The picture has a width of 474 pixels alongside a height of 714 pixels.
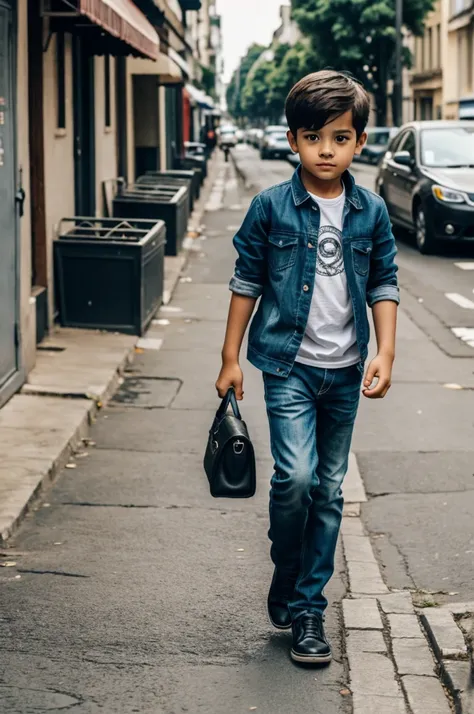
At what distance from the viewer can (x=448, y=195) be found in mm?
16672

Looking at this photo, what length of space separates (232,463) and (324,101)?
1139mm

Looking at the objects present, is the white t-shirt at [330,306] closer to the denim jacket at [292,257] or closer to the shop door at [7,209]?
the denim jacket at [292,257]

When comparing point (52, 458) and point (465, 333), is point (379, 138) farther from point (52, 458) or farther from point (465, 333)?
point (52, 458)

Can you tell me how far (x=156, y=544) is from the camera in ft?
18.5

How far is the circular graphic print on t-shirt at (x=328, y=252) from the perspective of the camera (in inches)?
161

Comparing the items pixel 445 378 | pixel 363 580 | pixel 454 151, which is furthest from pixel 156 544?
pixel 454 151

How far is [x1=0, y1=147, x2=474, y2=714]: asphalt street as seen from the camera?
4.06m

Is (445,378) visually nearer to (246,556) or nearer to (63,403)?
(63,403)

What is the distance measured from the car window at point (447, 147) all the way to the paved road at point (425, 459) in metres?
5.04

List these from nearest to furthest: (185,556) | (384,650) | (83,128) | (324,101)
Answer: (324,101), (384,650), (185,556), (83,128)

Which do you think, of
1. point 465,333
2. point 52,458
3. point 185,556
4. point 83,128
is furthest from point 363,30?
point 185,556

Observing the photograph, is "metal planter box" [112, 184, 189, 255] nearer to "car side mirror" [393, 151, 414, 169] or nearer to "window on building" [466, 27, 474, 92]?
"car side mirror" [393, 151, 414, 169]

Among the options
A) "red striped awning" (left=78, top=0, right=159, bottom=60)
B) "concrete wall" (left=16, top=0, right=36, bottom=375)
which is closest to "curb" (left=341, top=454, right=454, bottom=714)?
"concrete wall" (left=16, top=0, right=36, bottom=375)

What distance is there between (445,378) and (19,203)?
3.41 metres
